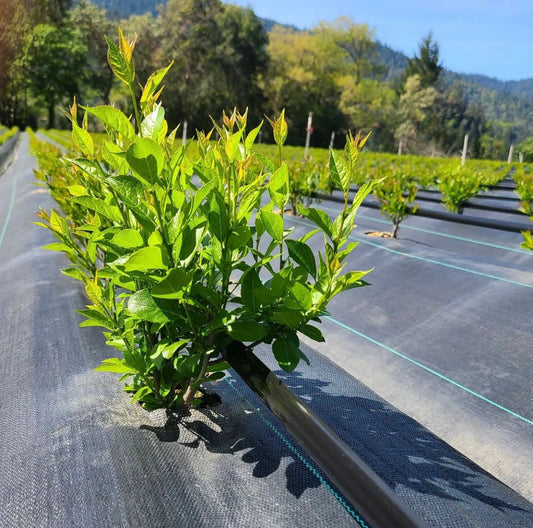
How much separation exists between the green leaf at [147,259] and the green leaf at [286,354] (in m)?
0.36

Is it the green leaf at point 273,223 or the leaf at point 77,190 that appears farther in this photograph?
the leaf at point 77,190

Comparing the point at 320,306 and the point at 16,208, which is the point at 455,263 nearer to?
the point at 320,306

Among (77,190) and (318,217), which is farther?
(77,190)

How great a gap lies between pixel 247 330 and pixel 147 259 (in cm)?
31

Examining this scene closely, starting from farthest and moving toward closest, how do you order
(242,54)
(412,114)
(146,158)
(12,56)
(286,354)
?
(412,114) < (242,54) < (12,56) < (286,354) < (146,158)

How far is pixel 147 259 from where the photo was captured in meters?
0.93

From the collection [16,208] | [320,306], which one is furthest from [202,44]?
[320,306]

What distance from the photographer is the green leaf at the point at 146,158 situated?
0.88 metres

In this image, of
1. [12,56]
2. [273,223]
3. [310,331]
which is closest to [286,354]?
[310,331]

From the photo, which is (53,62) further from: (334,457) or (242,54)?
(334,457)

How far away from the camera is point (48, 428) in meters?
1.37

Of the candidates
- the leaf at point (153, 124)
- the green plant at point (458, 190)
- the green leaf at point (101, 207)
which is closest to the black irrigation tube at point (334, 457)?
the green leaf at point (101, 207)

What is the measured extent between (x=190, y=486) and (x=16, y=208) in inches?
255

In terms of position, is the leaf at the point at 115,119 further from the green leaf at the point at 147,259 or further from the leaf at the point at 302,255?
the leaf at the point at 302,255
